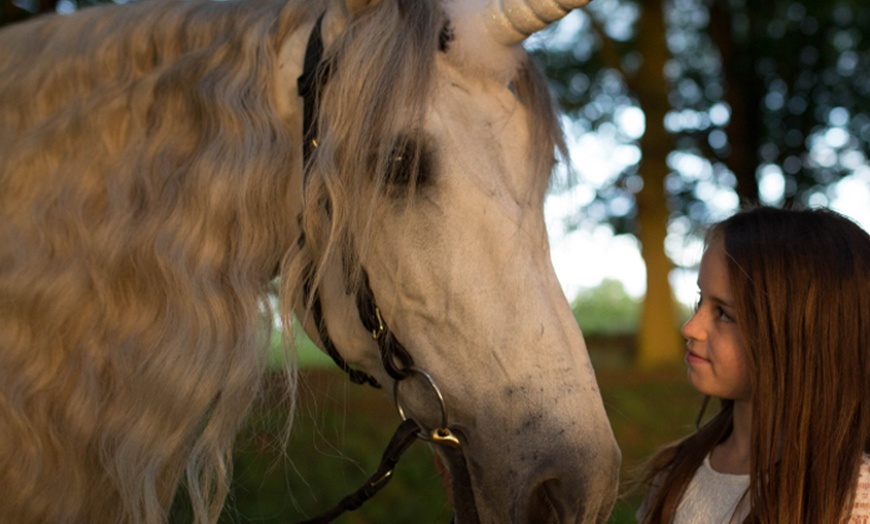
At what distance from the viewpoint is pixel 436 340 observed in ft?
6.18

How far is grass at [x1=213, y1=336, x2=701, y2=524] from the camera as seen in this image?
2.82 meters

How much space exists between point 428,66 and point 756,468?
3.69 ft

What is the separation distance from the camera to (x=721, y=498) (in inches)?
80.7

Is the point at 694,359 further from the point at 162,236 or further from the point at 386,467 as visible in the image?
the point at 162,236

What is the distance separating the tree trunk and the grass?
358 cm

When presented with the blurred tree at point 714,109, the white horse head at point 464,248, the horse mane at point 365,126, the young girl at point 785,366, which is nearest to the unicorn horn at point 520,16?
the white horse head at point 464,248

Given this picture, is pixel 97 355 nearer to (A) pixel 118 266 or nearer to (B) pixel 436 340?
(A) pixel 118 266

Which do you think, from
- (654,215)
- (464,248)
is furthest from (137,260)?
(654,215)

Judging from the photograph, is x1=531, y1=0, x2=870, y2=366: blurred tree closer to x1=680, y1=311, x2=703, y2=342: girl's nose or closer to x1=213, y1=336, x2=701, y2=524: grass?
x1=213, y1=336, x2=701, y2=524: grass

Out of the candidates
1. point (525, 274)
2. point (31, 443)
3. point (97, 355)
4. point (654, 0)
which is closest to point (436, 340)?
point (525, 274)

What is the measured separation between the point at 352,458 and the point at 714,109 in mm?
8446

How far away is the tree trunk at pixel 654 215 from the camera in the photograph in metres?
10.8

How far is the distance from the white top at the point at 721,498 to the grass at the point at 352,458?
445 millimetres

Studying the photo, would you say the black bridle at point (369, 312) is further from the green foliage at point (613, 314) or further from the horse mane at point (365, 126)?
the green foliage at point (613, 314)
